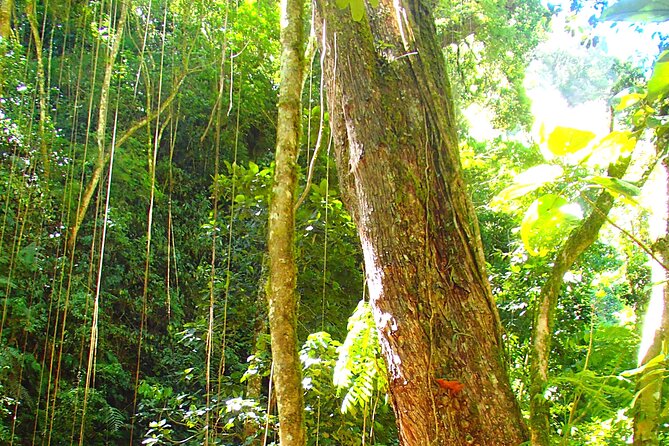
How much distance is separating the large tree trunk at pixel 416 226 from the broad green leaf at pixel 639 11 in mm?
753

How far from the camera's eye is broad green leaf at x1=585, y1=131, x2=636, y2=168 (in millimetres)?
523

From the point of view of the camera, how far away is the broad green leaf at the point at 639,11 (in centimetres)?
44

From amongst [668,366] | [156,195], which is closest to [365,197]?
[668,366]

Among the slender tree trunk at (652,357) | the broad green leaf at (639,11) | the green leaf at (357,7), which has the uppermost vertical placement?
the green leaf at (357,7)

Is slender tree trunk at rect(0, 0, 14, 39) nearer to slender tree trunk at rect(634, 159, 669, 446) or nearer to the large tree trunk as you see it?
the large tree trunk

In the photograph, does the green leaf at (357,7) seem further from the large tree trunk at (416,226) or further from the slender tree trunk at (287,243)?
the slender tree trunk at (287,243)

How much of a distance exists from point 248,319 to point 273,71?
9.00 feet

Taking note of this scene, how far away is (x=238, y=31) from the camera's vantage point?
475cm

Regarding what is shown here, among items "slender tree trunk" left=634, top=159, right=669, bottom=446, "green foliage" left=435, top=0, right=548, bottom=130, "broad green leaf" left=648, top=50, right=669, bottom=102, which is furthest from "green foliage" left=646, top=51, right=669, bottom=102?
"green foliage" left=435, top=0, right=548, bottom=130

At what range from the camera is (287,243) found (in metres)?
1.41

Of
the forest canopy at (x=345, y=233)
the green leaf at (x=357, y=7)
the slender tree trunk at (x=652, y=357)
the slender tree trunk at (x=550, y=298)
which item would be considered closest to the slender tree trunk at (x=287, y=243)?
the forest canopy at (x=345, y=233)

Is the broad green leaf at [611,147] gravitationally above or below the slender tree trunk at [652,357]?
above

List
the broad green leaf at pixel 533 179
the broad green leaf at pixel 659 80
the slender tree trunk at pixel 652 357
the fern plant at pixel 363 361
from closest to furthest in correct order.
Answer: the broad green leaf at pixel 659 80 < the broad green leaf at pixel 533 179 < the slender tree trunk at pixel 652 357 < the fern plant at pixel 363 361

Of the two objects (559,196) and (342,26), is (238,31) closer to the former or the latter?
(342,26)
